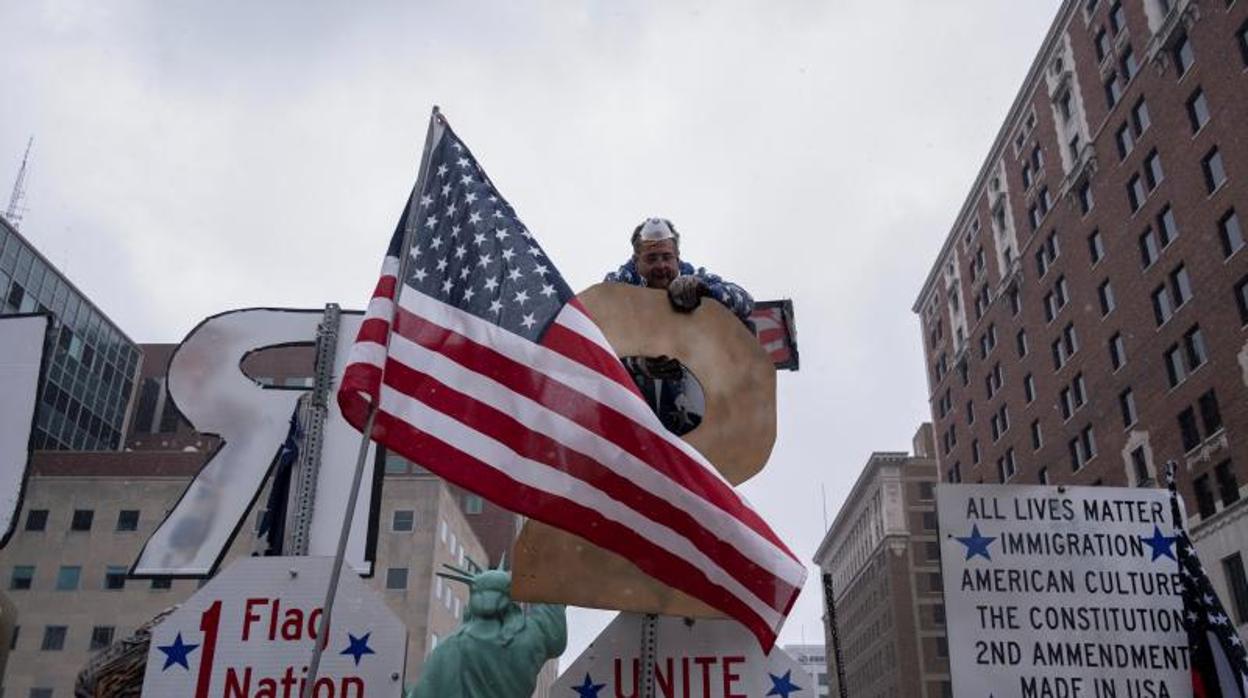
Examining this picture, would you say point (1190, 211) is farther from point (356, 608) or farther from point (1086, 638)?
point (356, 608)

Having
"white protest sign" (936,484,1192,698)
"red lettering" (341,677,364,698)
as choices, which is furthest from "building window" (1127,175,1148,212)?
"red lettering" (341,677,364,698)

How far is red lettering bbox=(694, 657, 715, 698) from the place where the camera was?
451cm

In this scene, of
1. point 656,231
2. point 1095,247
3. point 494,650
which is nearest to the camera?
point 494,650

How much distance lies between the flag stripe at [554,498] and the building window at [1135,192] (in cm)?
4242

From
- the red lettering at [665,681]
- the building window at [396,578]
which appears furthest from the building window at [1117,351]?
the red lettering at [665,681]

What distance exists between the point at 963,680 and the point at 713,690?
2245 mm

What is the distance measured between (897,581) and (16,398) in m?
82.3

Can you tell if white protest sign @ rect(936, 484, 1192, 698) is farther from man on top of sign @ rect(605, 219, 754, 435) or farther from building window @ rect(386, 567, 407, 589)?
building window @ rect(386, 567, 407, 589)

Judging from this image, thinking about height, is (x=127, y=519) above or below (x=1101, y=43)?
below

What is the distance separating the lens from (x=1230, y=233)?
35.4 metres

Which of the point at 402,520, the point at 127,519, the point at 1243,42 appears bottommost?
the point at 402,520

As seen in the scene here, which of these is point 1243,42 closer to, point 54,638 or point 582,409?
point 582,409

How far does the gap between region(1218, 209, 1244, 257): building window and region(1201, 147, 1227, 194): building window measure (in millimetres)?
1186

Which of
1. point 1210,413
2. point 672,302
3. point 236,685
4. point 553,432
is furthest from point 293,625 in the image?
point 1210,413
